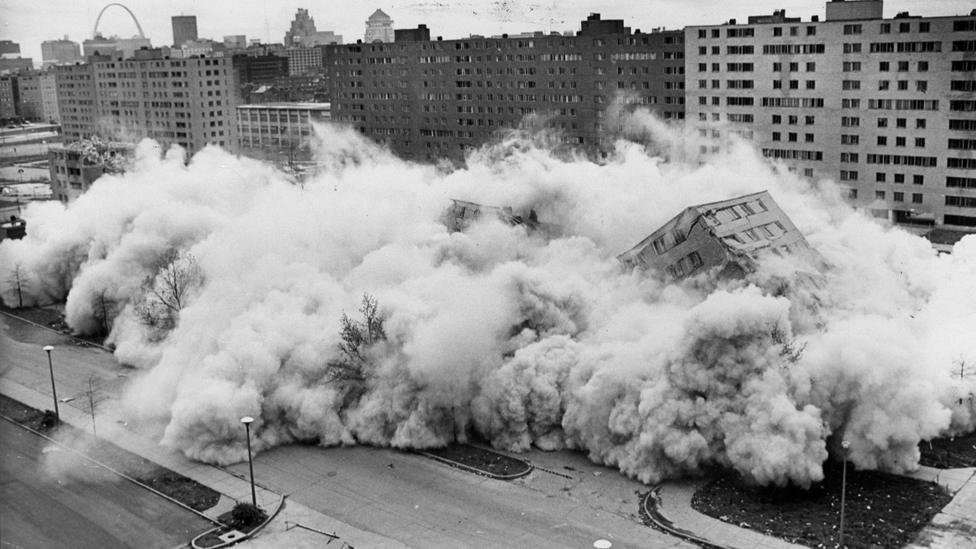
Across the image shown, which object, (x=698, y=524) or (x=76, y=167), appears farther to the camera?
(x=76, y=167)

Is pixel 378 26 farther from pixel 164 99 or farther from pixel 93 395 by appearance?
pixel 93 395

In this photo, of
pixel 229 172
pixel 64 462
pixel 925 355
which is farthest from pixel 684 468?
pixel 229 172

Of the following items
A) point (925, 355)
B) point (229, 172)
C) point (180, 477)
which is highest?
point (229, 172)

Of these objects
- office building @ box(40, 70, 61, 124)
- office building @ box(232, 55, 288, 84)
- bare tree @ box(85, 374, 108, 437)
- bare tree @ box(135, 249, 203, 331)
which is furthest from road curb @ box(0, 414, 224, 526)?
office building @ box(232, 55, 288, 84)

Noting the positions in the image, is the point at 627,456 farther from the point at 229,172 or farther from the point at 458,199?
the point at 229,172

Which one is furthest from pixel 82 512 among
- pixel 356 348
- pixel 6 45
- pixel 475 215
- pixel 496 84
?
pixel 496 84

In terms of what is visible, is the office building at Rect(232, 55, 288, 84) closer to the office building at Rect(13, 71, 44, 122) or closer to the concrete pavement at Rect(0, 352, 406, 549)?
the office building at Rect(13, 71, 44, 122)
